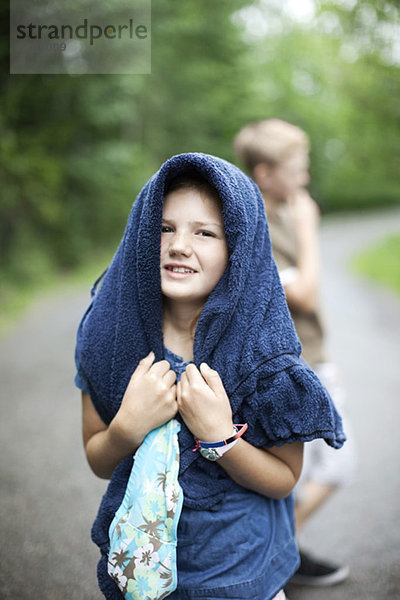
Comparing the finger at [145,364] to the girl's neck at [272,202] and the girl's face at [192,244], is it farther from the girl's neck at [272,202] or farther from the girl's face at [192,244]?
the girl's neck at [272,202]

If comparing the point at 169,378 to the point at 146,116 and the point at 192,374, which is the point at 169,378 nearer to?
the point at 192,374

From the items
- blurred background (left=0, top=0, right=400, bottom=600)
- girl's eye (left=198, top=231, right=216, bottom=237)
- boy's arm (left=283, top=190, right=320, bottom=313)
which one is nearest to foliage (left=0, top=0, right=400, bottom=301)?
blurred background (left=0, top=0, right=400, bottom=600)

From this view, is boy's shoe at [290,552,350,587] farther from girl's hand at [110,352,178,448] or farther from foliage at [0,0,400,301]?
foliage at [0,0,400,301]

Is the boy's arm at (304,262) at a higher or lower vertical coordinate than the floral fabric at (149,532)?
higher

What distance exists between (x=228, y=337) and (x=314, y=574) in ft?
6.50

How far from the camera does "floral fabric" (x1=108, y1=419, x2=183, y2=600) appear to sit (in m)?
1.51

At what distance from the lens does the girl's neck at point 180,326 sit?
67.6 inches

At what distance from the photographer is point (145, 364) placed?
1.62 m

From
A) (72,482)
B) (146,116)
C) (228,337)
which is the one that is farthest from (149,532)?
(146,116)

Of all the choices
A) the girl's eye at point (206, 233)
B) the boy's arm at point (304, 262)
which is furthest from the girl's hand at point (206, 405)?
the boy's arm at point (304, 262)

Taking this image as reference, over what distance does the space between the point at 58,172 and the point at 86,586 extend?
9366 millimetres

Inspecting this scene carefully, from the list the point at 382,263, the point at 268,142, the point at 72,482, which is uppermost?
the point at 268,142

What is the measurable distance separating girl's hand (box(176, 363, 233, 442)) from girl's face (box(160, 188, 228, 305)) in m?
0.23

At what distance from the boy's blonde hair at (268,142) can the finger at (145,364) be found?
57.8 inches
